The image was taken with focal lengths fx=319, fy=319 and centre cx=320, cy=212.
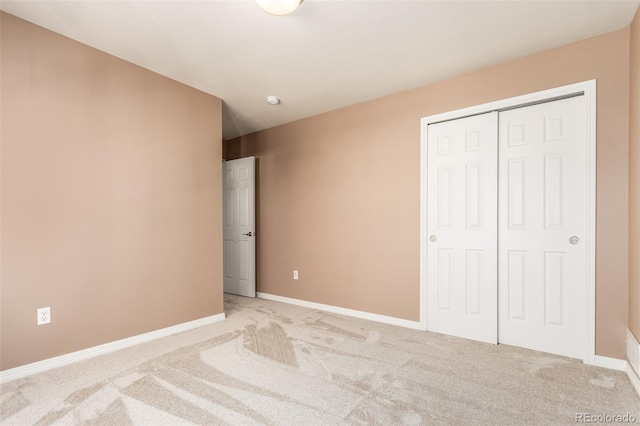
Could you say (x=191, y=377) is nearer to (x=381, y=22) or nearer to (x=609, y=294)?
(x=381, y=22)

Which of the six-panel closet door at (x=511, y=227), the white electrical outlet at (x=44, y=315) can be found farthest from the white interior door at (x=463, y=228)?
the white electrical outlet at (x=44, y=315)

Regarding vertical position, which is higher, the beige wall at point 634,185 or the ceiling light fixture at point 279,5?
the ceiling light fixture at point 279,5

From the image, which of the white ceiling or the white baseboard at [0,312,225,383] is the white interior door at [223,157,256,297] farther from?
the white ceiling

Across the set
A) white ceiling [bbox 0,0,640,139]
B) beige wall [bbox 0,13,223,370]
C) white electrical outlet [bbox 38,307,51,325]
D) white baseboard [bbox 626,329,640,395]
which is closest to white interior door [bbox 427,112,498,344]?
white ceiling [bbox 0,0,640,139]

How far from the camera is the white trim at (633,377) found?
6.53 feet

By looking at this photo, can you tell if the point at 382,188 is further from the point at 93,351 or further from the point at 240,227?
the point at 93,351

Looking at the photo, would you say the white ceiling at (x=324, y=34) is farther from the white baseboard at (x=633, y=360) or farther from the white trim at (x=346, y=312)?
the white trim at (x=346, y=312)

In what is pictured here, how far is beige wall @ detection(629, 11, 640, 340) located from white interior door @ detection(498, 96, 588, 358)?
26 centimetres

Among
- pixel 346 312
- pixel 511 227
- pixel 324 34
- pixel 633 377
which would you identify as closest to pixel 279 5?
pixel 324 34

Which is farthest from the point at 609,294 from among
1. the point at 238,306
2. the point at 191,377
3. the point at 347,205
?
the point at 238,306

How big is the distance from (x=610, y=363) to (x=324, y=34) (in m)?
3.20

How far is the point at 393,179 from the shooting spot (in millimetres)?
3467

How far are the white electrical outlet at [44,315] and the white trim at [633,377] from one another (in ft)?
13.1

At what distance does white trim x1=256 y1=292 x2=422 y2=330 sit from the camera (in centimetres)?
332
